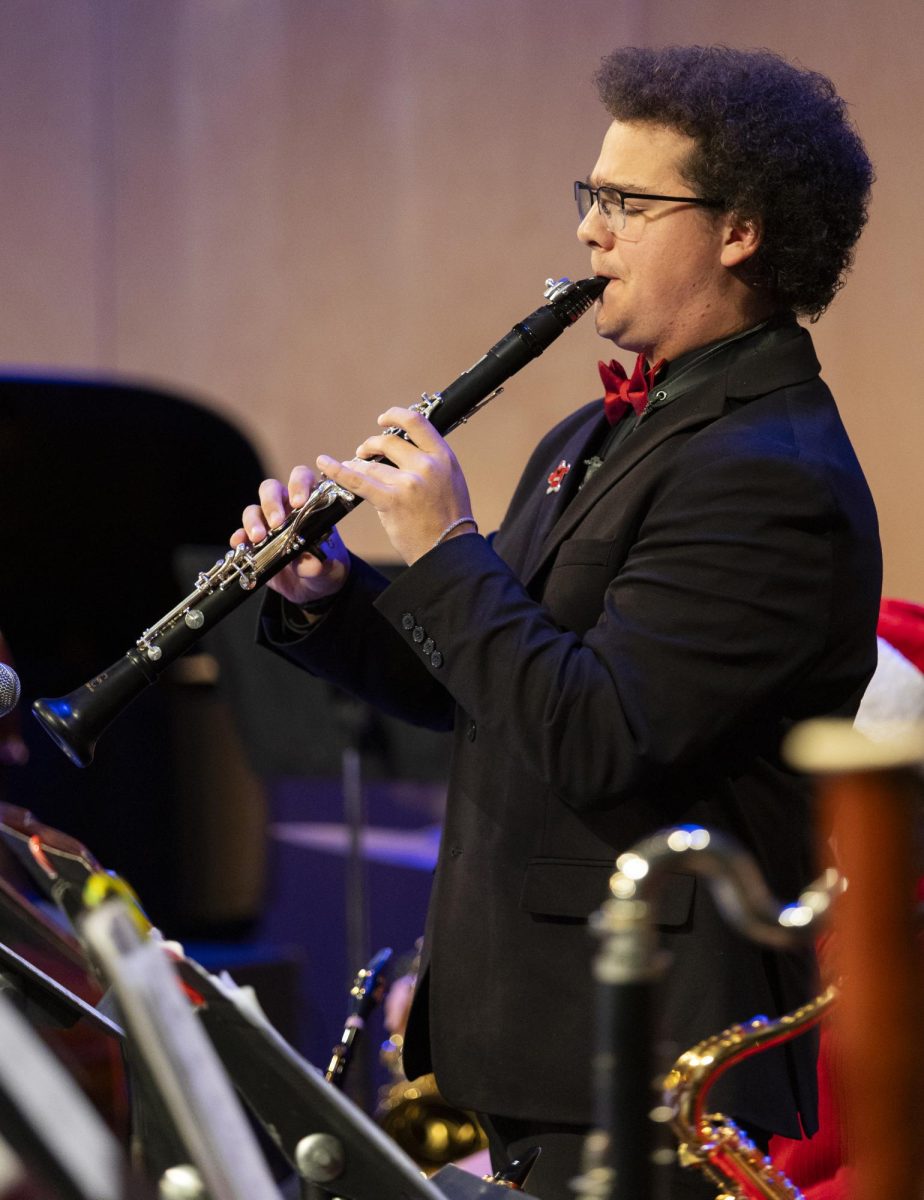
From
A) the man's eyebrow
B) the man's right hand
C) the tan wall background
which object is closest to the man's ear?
the man's eyebrow

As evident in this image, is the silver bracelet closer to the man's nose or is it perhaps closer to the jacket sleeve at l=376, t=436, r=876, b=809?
the jacket sleeve at l=376, t=436, r=876, b=809

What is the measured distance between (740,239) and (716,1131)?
0.99 meters

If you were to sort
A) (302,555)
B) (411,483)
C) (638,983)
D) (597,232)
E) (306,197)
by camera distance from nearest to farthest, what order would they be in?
(638,983) → (411,483) → (597,232) → (302,555) → (306,197)

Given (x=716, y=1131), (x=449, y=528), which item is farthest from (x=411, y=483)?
(x=716, y=1131)

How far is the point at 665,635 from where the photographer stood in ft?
5.68

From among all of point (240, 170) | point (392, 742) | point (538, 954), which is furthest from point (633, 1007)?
point (240, 170)

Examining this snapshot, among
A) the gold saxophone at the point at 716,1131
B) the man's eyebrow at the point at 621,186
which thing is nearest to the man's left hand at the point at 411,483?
the man's eyebrow at the point at 621,186

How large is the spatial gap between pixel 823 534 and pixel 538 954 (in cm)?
56

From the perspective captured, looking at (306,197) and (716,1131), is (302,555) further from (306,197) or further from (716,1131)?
(306,197)

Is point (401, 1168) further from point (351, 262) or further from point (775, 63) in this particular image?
point (351, 262)

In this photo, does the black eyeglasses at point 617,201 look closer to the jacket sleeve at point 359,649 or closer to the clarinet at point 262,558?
the clarinet at point 262,558

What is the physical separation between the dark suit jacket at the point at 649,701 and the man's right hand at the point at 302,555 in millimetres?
281

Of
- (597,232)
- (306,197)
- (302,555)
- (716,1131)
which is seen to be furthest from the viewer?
(306,197)

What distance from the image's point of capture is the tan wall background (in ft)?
14.0
